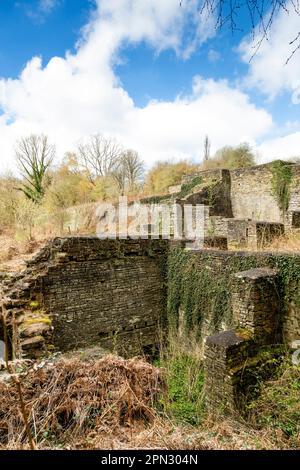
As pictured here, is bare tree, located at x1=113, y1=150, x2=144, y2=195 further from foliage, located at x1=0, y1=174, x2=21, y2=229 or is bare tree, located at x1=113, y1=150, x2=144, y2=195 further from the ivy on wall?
the ivy on wall

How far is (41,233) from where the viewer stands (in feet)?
52.2

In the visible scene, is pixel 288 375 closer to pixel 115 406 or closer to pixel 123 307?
pixel 115 406

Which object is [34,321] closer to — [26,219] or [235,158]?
[26,219]

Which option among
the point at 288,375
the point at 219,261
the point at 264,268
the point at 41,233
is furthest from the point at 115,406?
the point at 41,233

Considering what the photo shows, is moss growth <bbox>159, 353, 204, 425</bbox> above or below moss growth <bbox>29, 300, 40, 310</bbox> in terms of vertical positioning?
below

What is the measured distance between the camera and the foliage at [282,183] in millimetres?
12969

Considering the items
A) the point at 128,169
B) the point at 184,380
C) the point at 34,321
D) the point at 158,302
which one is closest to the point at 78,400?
the point at 34,321

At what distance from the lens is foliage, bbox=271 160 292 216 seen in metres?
13.0

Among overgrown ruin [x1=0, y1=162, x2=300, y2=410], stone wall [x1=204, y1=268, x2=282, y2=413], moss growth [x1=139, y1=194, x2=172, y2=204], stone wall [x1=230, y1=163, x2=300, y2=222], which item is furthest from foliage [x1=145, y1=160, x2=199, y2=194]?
stone wall [x1=204, y1=268, x2=282, y2=413]

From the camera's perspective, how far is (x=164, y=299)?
915 centimetres

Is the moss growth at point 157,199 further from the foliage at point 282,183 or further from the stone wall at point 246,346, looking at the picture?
the stone wall at point 246,346

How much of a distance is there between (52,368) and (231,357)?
10.0ft

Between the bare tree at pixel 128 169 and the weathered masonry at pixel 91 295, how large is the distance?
799 inches

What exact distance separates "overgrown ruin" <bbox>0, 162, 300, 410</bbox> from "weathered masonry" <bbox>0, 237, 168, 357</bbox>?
0.02 m
